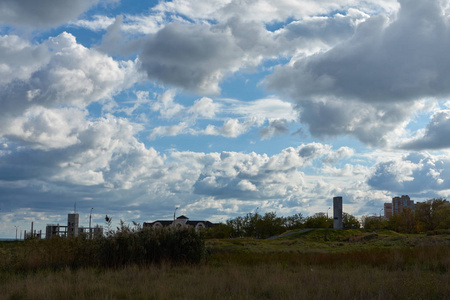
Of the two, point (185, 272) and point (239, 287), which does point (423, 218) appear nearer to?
point (185, 272)

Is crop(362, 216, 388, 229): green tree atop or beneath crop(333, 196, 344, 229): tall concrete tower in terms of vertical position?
beneath

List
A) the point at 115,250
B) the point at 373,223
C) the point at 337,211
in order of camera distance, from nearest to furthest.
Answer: the point at 115,250
the point at 337,211
the point at 373,223

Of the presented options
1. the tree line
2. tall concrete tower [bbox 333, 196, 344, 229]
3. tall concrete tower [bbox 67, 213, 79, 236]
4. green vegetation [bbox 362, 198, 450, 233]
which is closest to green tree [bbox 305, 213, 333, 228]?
the tree line

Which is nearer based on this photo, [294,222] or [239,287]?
[239,287]

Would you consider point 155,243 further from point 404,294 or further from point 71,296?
point 404,294

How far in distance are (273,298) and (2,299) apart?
689 centimetres

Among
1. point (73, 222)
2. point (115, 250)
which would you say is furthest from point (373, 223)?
point (115, 250)

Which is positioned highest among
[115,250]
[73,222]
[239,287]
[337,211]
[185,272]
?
[337,211]

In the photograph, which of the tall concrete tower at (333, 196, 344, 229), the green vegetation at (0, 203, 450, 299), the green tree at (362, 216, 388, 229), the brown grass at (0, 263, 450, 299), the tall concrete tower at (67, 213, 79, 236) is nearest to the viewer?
the brown grass at (0, 263, 450, 299)

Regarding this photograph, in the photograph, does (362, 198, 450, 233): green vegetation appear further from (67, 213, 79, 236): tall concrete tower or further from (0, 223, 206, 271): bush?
(0, 223, 206, 271): bush

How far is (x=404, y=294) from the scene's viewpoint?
418 inches

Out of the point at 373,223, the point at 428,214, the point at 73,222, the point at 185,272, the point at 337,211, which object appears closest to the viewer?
the point at 185,272

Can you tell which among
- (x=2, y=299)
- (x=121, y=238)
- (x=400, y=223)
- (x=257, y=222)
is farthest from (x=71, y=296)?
(x=400, y=223)

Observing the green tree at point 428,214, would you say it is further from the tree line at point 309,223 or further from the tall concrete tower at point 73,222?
the tall concrete tower at point 73,222
